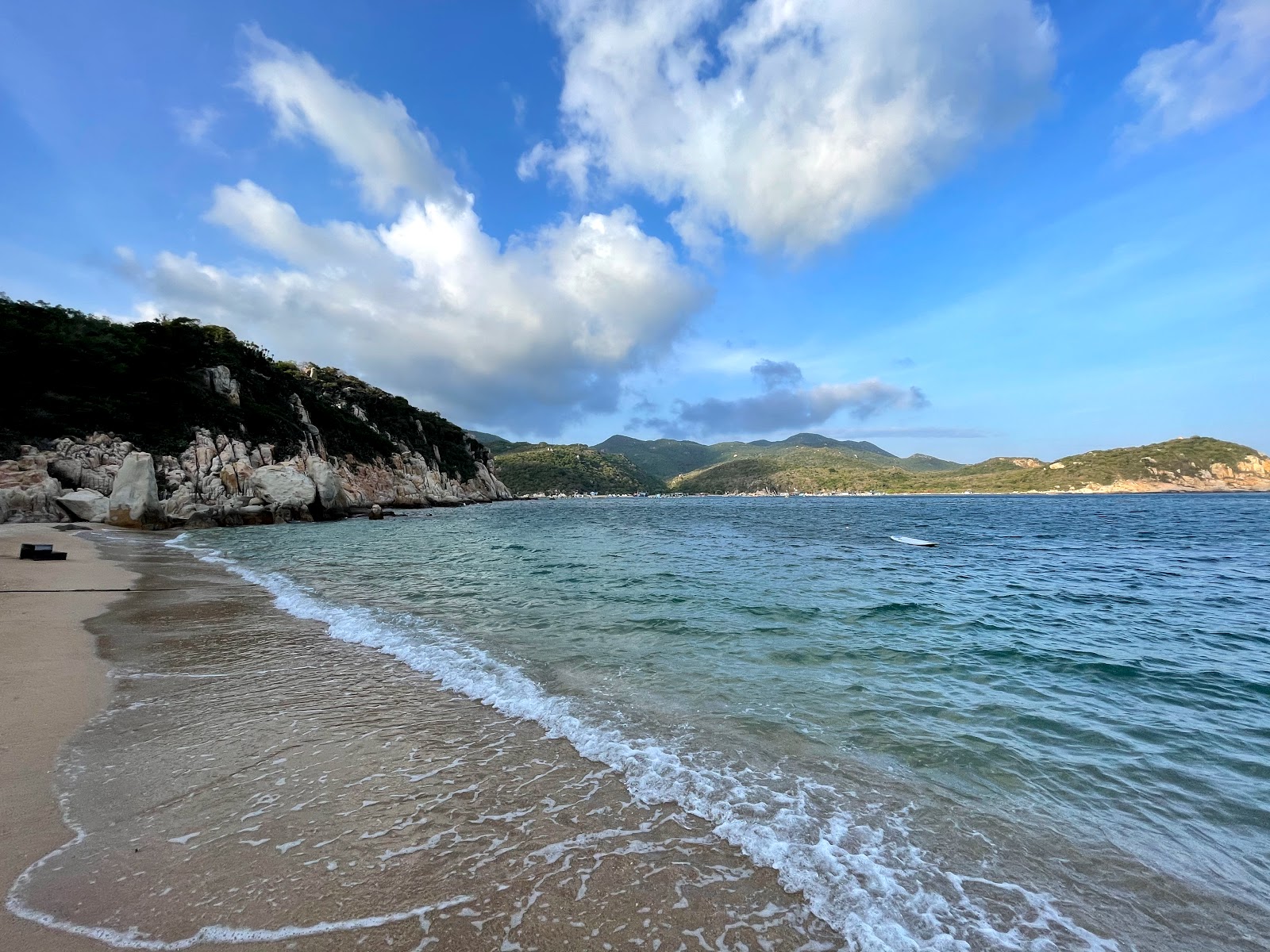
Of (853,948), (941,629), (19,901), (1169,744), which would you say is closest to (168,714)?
(19,901)

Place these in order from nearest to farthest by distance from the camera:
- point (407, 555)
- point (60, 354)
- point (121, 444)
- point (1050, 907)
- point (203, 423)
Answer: point (1050, 907)
point (407, 555)
point (121, 444)
point (60, 354)
point (203, 423)

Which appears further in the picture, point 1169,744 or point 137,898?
point 1169,744

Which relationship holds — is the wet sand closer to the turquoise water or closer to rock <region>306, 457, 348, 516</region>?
the turquoise water

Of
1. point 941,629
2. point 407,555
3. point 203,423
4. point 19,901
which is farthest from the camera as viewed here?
point 203,423

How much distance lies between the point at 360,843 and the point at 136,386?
2232 inches

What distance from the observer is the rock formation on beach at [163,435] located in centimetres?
3184

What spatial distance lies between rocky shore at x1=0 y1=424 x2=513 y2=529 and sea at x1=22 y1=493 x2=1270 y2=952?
2411 centimetres

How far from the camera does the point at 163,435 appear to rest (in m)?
40.2

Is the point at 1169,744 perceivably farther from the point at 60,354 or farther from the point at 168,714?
the point at 60,354

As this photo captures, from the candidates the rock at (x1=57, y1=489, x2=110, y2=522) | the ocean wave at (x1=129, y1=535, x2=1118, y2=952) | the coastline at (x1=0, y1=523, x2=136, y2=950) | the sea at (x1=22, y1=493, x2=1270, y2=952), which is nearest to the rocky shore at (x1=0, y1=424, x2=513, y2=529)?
the rock at (x1=57, y1=489, x2=110, y2=522)

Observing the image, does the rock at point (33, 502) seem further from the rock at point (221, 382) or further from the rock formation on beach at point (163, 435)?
the rock at point (221, 382)

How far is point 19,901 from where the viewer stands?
2.98m

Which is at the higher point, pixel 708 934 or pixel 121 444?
pixel 121 444

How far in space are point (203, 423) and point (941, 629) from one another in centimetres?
5407
